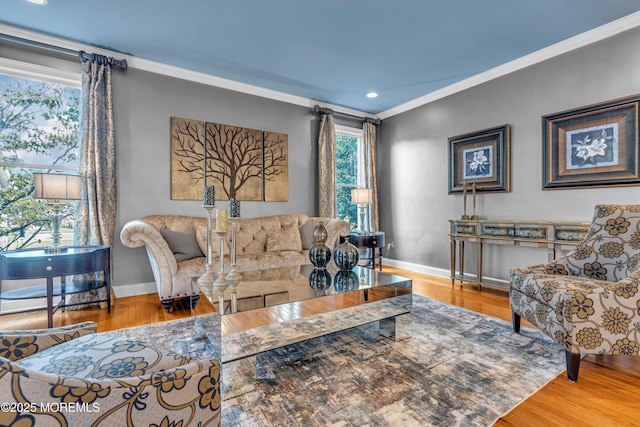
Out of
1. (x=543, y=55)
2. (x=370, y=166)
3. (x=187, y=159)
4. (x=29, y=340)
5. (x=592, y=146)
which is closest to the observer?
(x=29, y=340)

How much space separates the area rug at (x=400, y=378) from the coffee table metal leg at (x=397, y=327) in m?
0.06

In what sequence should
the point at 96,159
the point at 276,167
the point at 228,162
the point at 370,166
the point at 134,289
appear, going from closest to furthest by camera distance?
the point at 96,159, the point at 134,289, the point at 228,162, the point at 276,167, the point at 370,166

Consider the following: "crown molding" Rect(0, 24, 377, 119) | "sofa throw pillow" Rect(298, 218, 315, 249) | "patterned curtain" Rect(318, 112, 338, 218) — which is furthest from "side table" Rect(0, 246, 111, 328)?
"patterned curtain" Rect(318, 112, 338, 218)

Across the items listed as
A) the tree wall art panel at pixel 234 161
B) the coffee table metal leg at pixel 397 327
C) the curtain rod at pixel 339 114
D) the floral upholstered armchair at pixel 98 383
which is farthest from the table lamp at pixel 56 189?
the curtain rod at pixel 339 114

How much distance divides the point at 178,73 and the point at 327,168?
7.77ft

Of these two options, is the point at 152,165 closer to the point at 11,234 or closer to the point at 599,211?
the point at 11,234

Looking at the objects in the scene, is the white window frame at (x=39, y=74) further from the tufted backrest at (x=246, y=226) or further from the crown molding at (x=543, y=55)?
the crown molding at (x=543, y=55)

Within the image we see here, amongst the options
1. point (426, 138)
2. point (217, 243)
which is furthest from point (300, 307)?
point (426, 138)

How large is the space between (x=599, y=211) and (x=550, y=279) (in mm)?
849

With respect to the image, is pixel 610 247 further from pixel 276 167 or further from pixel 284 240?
pixel 276 167

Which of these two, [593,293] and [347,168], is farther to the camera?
[347,168]

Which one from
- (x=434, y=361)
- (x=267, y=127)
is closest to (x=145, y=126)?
(x=267, y=127)

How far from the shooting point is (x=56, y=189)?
2533 millimetres

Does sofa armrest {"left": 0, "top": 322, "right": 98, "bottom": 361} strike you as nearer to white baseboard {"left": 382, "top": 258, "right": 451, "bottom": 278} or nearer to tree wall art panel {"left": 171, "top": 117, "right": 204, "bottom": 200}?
tree wall art panel {"left": 171, "top": 117, "right": 204, "bottom": 200}
